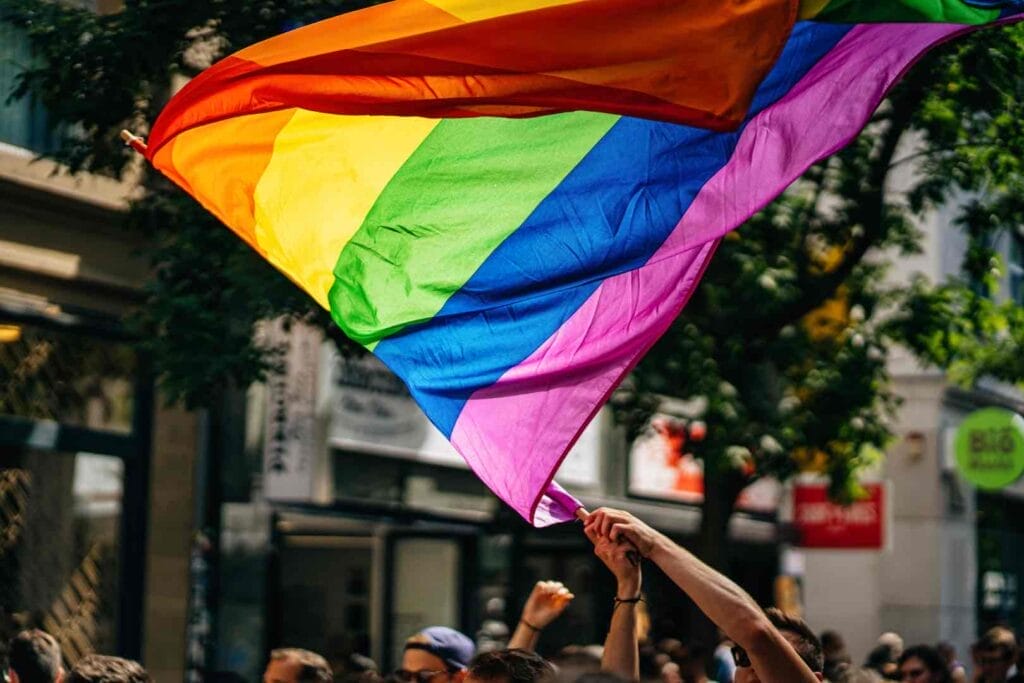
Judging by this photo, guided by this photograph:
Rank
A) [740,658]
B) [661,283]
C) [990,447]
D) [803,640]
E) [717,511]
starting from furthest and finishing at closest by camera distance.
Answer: [990,447] → [717,511] → [661,283] → [803,640] → [740,658]

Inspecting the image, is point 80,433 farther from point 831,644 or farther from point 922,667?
point 922,667

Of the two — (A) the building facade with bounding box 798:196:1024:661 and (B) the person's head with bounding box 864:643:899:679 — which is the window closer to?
(B) the person's head with bounding box 864:643:899:679

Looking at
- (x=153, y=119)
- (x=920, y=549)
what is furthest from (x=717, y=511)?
(x=920, y=549)

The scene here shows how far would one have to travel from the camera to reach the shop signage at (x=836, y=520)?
2203 centimetres

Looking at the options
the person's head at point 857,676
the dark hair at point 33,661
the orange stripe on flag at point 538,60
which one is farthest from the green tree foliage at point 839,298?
the dark hair at point 33,661

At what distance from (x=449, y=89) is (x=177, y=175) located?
1.40 meters

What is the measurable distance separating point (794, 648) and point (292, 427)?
1034 centimetres

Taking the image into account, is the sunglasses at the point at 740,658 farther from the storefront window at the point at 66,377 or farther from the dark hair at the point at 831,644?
the dark hair at the point at 831,644

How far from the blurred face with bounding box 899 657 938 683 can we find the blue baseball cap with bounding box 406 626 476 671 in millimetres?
3842

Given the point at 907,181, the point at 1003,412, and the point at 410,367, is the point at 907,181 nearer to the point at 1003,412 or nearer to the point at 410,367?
the point at 1003,412

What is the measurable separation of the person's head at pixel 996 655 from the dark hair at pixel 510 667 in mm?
6260

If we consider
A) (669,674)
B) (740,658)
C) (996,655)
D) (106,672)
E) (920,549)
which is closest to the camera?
(740,658)

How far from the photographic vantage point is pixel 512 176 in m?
7.32

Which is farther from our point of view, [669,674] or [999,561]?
[999,561]
